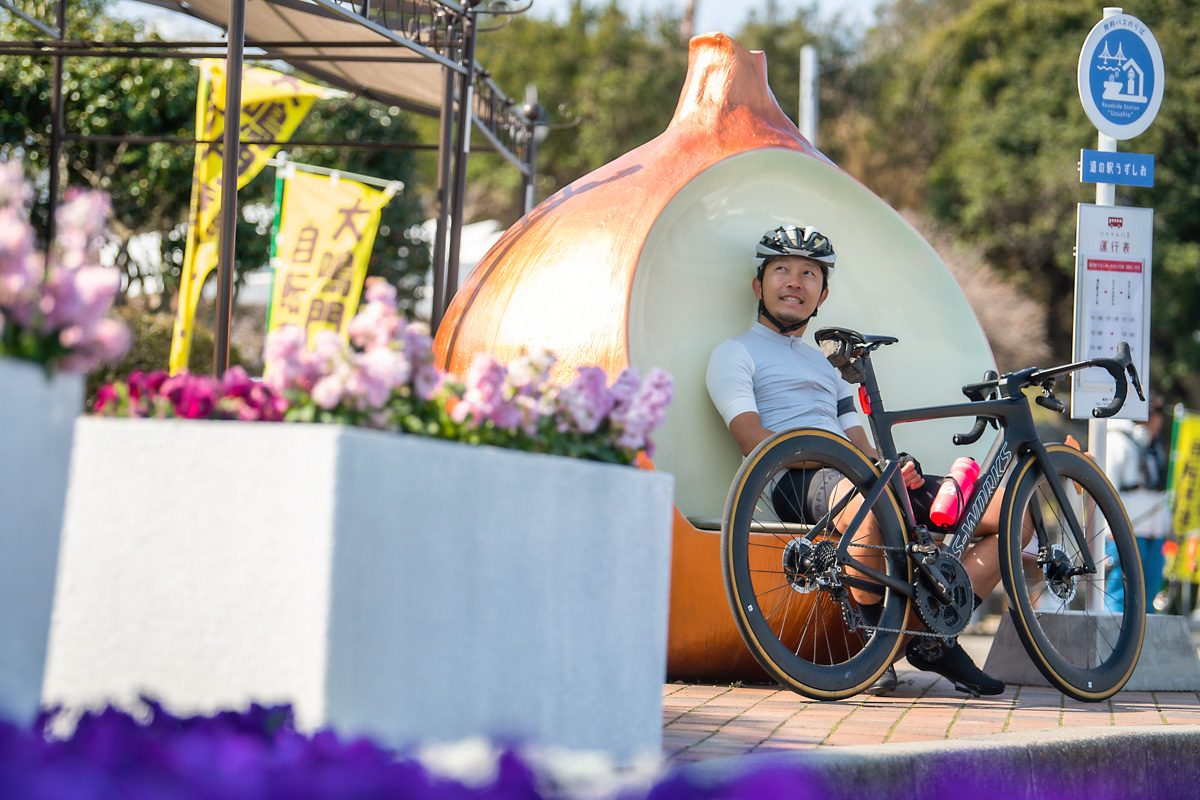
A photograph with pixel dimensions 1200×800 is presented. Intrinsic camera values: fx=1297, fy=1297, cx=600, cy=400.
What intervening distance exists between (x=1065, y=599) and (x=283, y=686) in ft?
11.3

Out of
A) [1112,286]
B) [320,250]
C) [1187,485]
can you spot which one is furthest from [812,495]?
[1187,485]

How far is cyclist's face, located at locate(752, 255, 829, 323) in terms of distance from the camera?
517 cm

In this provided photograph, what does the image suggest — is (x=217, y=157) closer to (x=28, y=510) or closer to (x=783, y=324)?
(x=783, y=324)

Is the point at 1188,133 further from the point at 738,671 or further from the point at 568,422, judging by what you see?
the point at 568,422

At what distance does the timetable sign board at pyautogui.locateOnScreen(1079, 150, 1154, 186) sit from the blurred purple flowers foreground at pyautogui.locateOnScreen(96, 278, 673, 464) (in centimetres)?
365

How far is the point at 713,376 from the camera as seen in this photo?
5.04 meters

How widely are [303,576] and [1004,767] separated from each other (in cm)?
198

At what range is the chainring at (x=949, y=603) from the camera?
4406 millimetres

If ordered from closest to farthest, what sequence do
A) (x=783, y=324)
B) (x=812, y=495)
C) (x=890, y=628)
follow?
1. (x=890, y=628)
2. (x=812, y=495)
3. (x=783, y=324)

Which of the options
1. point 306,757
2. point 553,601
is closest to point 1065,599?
point 553,601

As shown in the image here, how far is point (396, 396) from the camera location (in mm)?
2596

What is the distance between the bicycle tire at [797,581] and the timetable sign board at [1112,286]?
175 centimetres

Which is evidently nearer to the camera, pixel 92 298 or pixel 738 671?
pixel 92 298

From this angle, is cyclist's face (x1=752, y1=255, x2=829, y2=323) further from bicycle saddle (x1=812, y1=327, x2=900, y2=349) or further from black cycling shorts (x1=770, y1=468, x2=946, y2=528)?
black cycling shorts (x1=770, y1=468, x2=946, y2=528)
